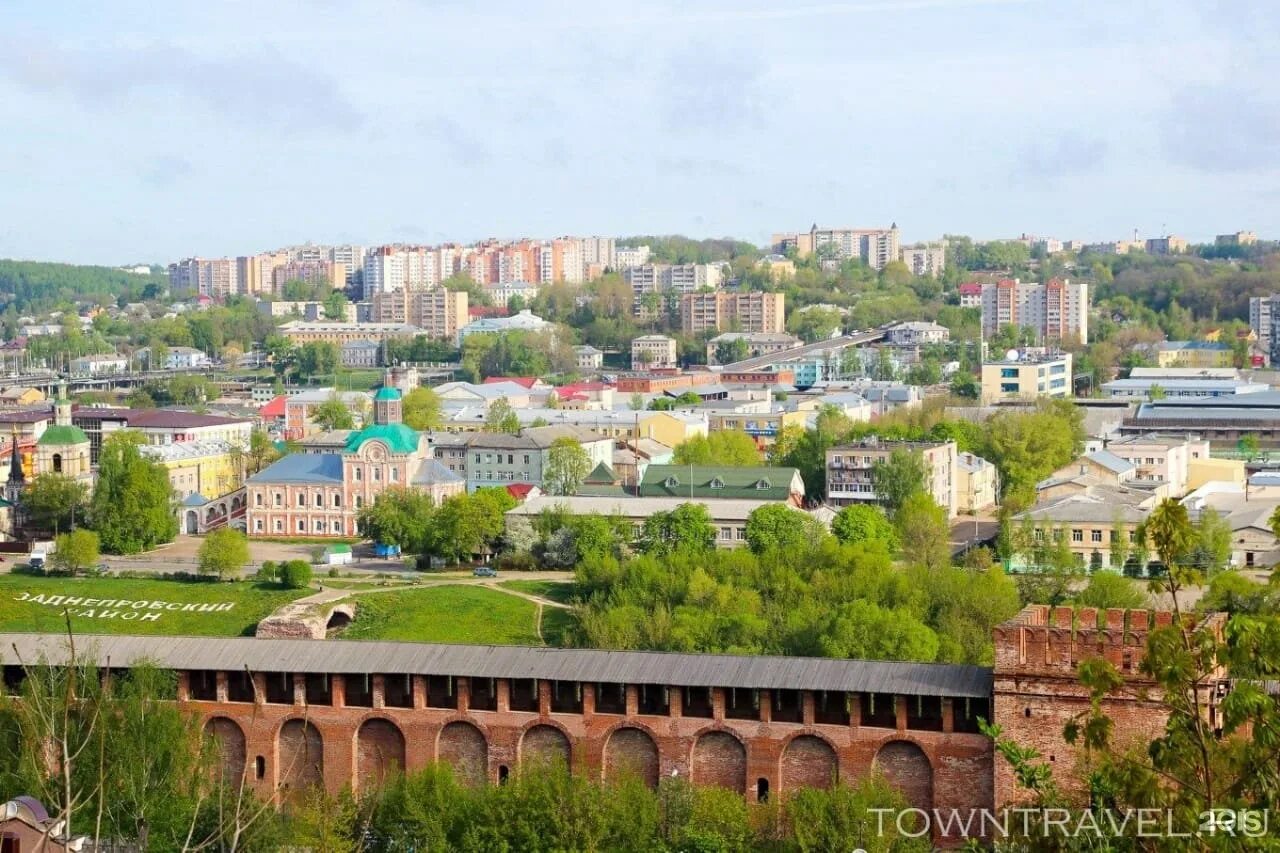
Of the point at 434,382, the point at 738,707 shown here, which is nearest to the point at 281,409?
the point at 434,382

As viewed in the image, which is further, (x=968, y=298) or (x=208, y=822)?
(x=968, y=298)

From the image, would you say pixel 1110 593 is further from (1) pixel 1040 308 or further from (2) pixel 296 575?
(1) pixel 1040 308

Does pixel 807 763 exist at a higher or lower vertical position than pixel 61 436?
lower

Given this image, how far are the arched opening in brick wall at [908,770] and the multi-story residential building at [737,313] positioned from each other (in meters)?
103

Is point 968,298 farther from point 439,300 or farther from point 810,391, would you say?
point 810,391

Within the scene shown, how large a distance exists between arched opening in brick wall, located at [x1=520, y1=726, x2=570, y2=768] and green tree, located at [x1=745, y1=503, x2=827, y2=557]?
63.9 feet

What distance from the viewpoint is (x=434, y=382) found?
106 meters

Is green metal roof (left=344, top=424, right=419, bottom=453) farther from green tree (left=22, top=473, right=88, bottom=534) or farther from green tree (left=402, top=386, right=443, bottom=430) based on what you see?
green tree (left=402, top=386, right=443, bottom=430)

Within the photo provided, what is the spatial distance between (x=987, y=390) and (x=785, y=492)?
99.3 feet

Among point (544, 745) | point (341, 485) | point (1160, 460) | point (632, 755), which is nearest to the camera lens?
point (632, 755)

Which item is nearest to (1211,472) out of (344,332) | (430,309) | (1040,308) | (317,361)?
(1040,308)

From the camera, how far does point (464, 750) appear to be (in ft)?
85.3

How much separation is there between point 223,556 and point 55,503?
894cm

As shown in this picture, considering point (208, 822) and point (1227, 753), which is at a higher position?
point (1227, 753)
